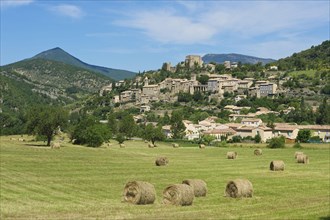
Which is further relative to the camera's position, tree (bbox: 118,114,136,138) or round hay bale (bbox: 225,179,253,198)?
tree (bbox: 118,114,136,138)

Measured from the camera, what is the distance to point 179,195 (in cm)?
2205

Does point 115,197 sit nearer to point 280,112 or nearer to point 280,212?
point 280,212

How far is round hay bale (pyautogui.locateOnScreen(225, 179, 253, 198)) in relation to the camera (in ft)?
80.6

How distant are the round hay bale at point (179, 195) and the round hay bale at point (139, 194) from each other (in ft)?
2.30

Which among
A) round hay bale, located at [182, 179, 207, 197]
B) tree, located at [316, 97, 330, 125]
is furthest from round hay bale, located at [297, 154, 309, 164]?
tree, located at [316, 97, 330, 125]

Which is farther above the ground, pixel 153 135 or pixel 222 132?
pixel 222 132

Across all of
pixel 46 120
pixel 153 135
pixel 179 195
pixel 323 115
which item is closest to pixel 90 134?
pixel 46 120

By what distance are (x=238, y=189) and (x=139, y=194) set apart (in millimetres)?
5408

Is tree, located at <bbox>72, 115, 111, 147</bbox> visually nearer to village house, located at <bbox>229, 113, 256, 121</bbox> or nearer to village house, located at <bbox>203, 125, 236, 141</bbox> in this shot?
village house, located at <bbox>203, 125, 236, 141</bbox>

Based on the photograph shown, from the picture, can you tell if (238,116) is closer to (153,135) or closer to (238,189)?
(153,135)

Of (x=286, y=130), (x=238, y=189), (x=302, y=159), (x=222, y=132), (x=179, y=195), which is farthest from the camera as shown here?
(x=222, y=132)

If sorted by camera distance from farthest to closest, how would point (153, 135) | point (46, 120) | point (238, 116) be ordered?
point (238, 116) → point (153, 135) → point (46, 120)

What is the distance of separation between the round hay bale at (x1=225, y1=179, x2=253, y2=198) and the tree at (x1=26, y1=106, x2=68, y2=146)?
177 feet

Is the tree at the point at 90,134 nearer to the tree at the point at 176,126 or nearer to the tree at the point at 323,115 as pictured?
the tree at the point at 176,126
